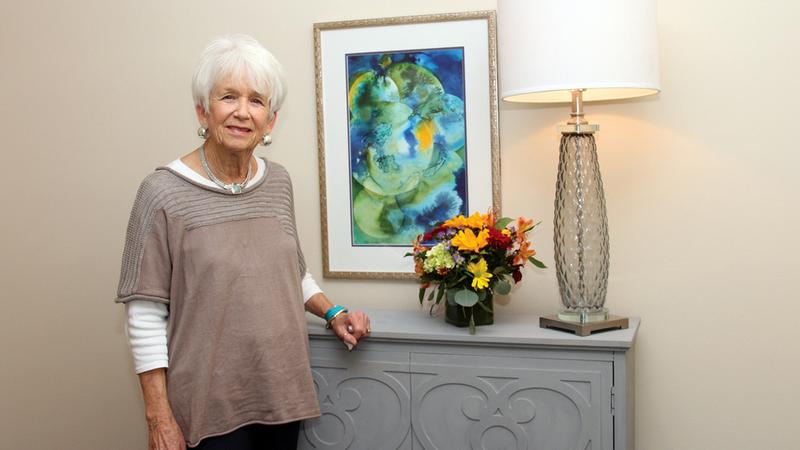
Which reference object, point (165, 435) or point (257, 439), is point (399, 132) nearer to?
point (257, 439)

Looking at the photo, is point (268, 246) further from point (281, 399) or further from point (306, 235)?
point (306, 235)

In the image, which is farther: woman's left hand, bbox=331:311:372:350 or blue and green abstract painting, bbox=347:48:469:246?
blue and green abstract painting, bbox=347:48:469:246

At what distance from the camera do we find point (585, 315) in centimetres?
212

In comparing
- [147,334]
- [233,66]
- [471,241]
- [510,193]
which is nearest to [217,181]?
[233,66]

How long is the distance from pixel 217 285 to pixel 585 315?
97 cm


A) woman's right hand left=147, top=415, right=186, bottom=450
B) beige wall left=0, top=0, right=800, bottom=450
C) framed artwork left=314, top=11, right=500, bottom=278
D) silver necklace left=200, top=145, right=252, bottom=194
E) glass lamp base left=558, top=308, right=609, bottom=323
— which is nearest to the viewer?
woman's right hand left=147, top=415, right=186, bottom=450

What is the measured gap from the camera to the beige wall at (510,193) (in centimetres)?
224

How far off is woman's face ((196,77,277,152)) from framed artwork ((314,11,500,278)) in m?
0.59

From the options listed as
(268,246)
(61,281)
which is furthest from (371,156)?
(61,281)

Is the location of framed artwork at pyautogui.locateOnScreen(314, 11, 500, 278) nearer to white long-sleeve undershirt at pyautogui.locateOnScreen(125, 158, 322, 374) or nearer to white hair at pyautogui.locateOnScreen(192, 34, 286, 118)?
white hair at pyautogui.locateOnScreen(192, 34, 286, 118)

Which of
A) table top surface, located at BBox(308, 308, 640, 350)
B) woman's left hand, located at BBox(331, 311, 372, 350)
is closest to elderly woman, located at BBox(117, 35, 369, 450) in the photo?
woman's left hand, located at BBox(331, 311, 372, 350)

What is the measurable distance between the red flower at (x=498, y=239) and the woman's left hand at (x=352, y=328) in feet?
1.36

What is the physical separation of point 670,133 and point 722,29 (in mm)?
320

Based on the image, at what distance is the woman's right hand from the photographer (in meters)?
1.91
